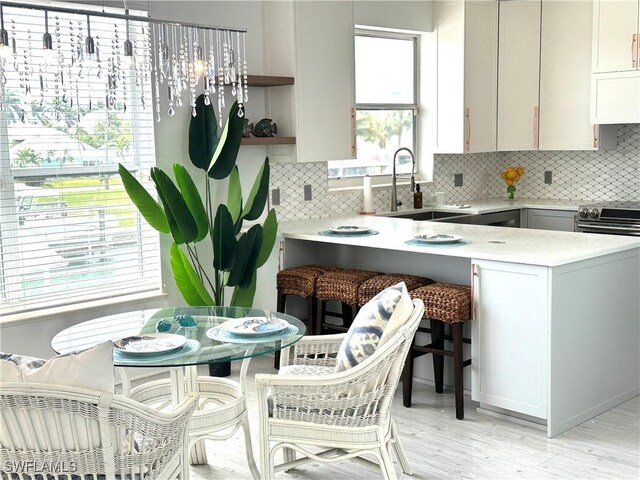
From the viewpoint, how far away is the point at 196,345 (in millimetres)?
3092

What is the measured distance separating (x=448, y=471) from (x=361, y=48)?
362cm

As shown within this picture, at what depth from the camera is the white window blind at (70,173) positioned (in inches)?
172

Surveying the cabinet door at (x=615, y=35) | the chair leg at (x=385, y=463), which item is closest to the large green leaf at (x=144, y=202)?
the chair leg at (x=385, y=463)

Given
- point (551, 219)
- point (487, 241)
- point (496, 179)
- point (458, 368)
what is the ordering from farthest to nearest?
1. point (496, 179)
2. point (551, 219)
3. point (487, 241)
4. point (458, 368)

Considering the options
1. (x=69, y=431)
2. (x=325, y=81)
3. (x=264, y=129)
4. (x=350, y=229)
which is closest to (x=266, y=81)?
(x=264, y=129)

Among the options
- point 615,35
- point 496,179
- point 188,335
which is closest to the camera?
point 188,335

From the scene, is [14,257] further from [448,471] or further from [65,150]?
[448,471]

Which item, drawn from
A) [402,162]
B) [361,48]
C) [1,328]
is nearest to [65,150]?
[1,328]

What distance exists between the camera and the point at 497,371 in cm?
416

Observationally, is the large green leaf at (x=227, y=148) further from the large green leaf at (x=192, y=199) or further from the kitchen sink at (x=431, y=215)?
the kitchen sink at (x=431, y=215)

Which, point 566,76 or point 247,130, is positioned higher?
point 566,76

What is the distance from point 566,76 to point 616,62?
0.53 meters

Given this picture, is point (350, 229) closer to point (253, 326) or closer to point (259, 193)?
point (259, 193)

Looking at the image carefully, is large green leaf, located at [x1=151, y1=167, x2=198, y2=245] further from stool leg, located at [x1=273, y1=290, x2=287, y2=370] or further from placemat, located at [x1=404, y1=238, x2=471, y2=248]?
placemat, located at [x1=404, y1=238, x2=471, y2=248]
